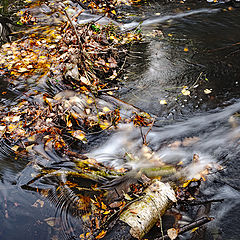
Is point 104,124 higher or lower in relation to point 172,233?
higher

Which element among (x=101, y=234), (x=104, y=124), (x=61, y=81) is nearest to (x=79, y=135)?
(x=104, y=124)

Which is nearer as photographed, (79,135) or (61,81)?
(79,135)

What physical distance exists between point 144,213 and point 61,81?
356 cm

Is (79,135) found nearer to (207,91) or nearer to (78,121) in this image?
(78,121)

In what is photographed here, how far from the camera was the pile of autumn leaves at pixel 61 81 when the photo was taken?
405 centimetres

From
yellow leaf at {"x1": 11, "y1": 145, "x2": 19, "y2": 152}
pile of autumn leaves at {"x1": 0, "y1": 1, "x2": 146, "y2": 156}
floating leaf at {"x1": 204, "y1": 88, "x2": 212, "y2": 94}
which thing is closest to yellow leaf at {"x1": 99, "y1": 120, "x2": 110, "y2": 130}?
pile of autumn leaves at {"x1": 0, "y1": 1, "x2": 146, "y2": 156}

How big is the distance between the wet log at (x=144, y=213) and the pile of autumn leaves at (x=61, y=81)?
1.70 m

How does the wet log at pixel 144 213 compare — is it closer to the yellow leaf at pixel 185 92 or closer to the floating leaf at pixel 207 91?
the yellow leaf at pixel 185 92

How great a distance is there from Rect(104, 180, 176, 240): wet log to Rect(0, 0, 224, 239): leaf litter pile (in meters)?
0.13

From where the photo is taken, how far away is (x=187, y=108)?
4660 mm

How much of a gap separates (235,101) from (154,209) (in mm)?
3319

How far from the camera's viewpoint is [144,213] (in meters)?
2.56

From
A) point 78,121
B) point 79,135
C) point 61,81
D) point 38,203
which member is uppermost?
point 61,81

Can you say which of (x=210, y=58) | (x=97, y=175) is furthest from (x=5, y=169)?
(x=210, y=58)
